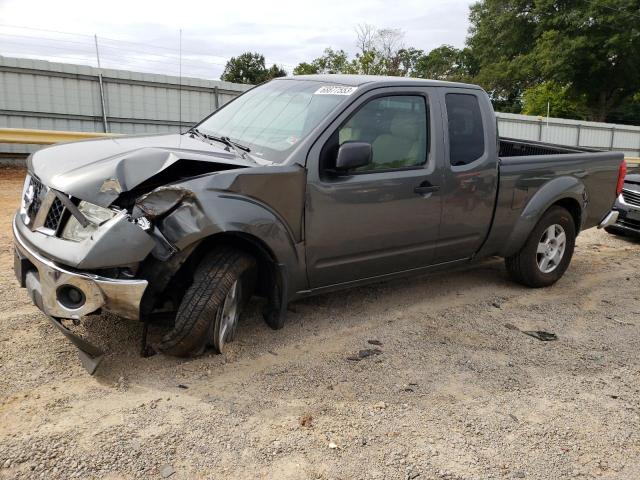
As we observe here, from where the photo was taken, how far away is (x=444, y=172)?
439 centimetres

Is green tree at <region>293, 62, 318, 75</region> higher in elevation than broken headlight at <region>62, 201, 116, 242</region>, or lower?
higher

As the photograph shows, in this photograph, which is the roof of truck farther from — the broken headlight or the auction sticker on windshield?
the broken headlight

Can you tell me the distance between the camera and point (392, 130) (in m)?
4.20

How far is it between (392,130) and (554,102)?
36.8m

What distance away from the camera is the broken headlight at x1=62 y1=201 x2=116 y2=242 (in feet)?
10.2

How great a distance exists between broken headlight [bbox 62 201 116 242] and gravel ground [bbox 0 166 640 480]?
838 mm

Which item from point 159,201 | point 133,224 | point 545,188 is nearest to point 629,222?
point 545,188

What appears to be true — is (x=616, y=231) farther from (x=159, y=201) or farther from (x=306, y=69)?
(x=306, y=69)

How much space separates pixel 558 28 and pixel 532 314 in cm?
3380

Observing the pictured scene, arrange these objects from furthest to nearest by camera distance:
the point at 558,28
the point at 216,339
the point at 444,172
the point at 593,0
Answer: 1. the point at 558,28
2. the point at 593,0
3. the point at 444,172
4. the point at 216,339

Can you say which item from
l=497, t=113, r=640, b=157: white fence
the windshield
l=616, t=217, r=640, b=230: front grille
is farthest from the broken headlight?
l=497, t=113, r=640, b=157: white fence

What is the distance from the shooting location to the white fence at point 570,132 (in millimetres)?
19573

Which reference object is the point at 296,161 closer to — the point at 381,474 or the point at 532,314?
the point at 381,474

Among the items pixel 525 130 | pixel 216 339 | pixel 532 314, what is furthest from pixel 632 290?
pixel 525 130
